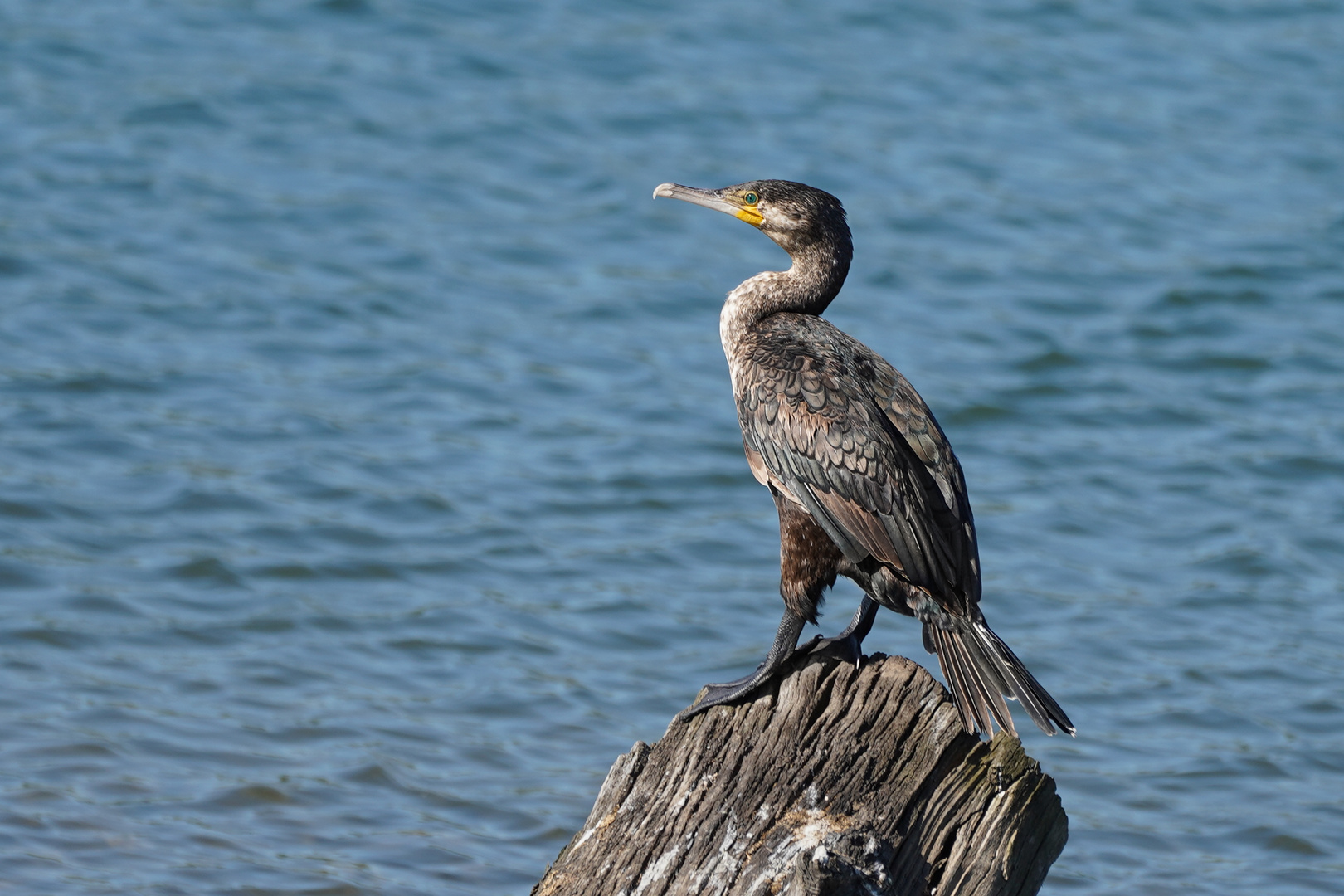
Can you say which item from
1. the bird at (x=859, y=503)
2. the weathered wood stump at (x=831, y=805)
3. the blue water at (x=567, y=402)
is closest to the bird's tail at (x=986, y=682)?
the bird at (x=859, y=503)

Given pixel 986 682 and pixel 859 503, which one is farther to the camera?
pixel 859 503

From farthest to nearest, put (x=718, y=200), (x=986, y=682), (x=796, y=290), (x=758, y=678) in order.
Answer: (x=718, y=200) → (x=796, y=290) → (x=758, y=678) → (x=986, y=682)

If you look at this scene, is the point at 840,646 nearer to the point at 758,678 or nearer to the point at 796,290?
the point at 758,678

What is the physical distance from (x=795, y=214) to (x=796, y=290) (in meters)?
0.21

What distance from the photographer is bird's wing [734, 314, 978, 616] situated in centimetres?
377

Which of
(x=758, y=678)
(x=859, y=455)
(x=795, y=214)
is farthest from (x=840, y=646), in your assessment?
(x=795, y=214)

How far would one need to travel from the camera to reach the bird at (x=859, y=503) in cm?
358

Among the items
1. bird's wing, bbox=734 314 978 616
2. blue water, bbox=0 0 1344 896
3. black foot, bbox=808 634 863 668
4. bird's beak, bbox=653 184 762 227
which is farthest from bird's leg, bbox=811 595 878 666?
blue water, bbox=0 0 1344 896

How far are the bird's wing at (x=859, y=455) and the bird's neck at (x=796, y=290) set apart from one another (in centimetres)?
21

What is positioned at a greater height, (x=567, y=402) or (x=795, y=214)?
(x=795, y=214)

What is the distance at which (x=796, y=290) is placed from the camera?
14.7 ft

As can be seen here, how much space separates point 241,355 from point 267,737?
3611mm

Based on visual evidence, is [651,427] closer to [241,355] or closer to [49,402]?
[241,355]

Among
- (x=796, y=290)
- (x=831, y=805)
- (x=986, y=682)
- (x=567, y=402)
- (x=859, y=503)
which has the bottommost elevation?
(x=567, y=402)
